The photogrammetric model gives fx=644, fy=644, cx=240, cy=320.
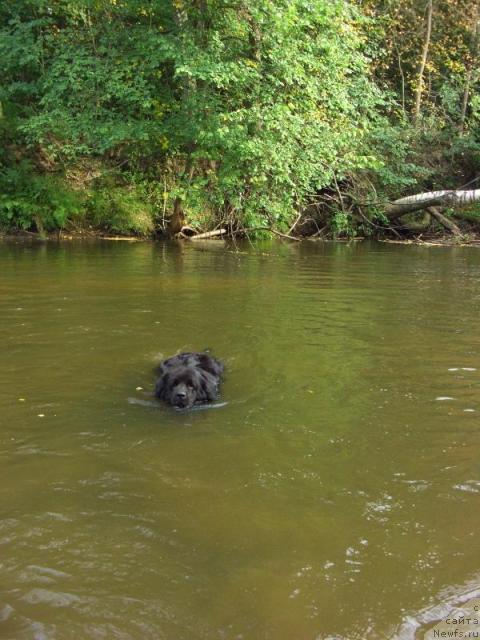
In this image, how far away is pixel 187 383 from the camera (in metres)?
5.77

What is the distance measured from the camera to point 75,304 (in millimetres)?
9742

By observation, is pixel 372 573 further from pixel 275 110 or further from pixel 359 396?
pixel 275 110

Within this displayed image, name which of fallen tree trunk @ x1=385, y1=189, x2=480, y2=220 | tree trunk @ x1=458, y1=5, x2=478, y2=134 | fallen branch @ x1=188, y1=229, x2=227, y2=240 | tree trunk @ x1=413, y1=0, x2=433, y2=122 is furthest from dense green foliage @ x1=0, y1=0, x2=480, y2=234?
tree trunk @ x1=458, y1=5, x2=478, y2=134

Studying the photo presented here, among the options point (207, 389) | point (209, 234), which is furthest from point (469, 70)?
point (207, 389)

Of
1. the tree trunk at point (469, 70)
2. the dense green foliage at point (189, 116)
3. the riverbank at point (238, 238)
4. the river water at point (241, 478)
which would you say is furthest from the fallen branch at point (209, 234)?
the river water at point (241, 478)

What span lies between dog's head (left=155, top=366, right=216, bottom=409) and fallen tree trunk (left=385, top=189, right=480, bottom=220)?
18854mm

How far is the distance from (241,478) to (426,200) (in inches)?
818

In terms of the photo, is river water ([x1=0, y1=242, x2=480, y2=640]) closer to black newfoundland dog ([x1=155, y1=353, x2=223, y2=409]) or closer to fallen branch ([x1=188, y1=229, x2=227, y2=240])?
black newfoundland dog ([x1=155, y1=353, x2=223, y2=409])

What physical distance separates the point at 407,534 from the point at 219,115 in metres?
13.8

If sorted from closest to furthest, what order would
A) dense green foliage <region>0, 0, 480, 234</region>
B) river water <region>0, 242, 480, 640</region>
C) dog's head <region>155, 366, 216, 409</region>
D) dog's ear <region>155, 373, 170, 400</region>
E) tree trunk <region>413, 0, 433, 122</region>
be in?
river water <region>0, 242, 480, 640</region> → dog's head <region>155, 366, 216, 409</region> → dog's ear <region>155, 373, 170, 400</region> → dense green foliage <region>0, 0, 480, 234</region> → tree trunk <region>413, 0, 433, 122</region>

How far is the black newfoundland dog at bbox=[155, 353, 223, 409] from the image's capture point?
223 inches

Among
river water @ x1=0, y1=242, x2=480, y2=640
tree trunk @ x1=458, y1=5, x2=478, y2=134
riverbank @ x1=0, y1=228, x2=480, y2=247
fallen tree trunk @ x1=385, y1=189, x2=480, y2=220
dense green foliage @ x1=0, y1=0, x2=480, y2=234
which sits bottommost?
river water @ x1=0, y1=242, x2=480, y2=640

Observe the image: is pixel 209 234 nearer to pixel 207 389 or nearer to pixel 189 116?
pixel 189 116

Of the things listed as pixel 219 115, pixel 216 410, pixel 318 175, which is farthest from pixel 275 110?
pixel 216 410
